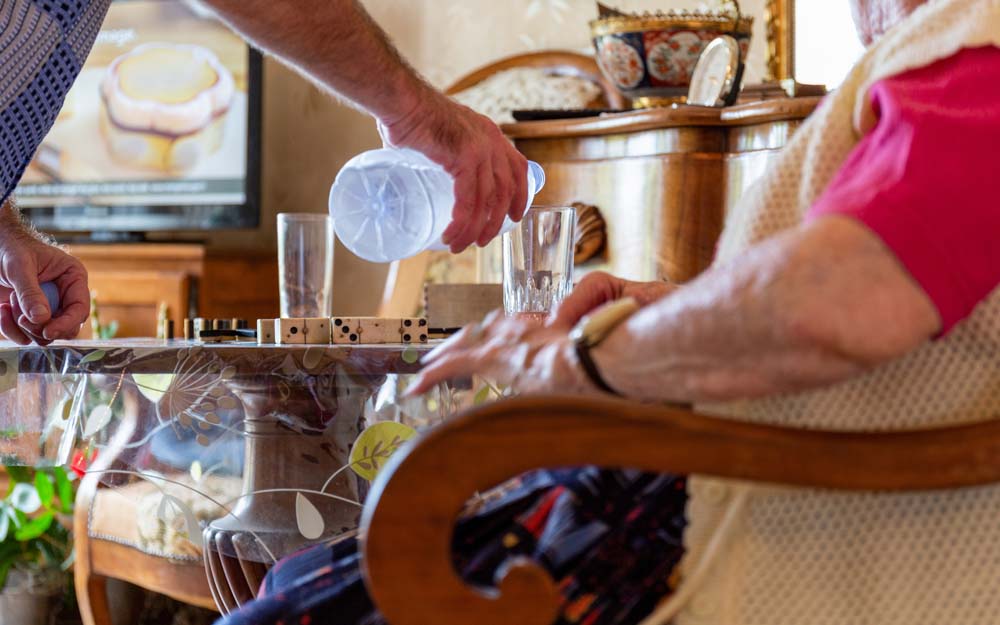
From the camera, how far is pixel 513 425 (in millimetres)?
687

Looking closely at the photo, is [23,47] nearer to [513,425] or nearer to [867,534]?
[513,425]

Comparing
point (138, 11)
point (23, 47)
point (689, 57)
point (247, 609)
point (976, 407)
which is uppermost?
point (138, 11)

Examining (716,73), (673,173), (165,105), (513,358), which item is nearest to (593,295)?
(513,358)

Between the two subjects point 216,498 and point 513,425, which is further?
point 216,498

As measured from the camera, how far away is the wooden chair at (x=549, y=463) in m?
0.69

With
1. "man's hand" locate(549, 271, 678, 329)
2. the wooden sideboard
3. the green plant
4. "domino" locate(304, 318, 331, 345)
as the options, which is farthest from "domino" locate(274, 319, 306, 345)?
the green plant

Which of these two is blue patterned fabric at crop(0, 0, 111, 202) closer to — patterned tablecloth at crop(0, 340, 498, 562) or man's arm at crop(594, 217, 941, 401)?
patterned tablecloth at crop(0, 340, 498, 562)

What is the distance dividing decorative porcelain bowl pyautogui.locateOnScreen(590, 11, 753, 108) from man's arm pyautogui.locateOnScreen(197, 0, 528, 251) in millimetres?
761

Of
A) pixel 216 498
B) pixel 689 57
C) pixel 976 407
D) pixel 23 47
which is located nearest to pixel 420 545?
pixel 976 407

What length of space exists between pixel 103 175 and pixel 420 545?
10.3ft

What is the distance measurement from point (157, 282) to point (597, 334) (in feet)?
8.94

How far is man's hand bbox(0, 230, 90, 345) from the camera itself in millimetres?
1366

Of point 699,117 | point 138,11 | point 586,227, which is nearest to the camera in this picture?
point 699,117

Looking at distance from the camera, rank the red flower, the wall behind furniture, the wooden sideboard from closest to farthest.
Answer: the red flower
the wooden sideboard
the wall behind furniture
